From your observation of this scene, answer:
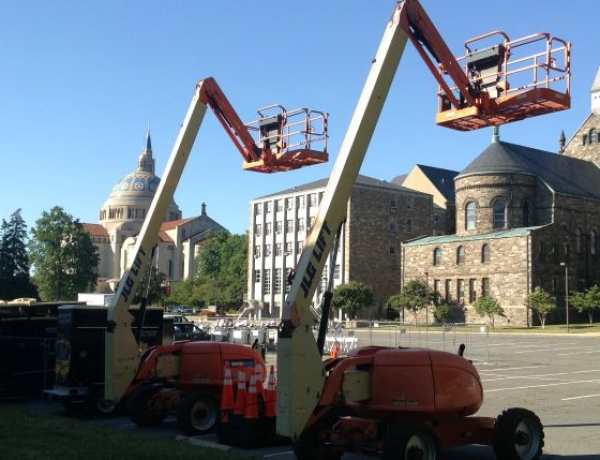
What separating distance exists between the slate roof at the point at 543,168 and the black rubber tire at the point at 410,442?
73271mm

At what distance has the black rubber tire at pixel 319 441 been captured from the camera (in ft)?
28.9

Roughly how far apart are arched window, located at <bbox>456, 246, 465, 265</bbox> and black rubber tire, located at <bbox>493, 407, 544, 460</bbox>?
229 feet

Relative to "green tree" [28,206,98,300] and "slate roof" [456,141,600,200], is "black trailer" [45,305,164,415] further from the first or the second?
"green tree" [28,206,98,300]

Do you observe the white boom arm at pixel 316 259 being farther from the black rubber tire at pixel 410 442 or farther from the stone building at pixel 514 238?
the stone building at pixel 514 238

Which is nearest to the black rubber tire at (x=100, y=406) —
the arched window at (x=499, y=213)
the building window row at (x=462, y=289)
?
the building window row at (x=462, y=289)

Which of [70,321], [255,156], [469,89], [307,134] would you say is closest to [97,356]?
[70,321]

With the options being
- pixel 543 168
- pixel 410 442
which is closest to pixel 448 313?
pixel 543 168

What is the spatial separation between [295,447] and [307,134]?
6.16m

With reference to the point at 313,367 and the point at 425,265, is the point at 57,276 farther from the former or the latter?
the point at 313,367

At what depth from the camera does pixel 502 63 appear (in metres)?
10.7

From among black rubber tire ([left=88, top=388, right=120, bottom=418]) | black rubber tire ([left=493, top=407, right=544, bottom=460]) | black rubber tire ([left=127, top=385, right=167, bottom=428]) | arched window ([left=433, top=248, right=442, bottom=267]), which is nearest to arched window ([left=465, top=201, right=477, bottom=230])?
arched window ([left=433, top=248, right=442, bottom=267])

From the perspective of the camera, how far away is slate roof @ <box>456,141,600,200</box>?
7984cm

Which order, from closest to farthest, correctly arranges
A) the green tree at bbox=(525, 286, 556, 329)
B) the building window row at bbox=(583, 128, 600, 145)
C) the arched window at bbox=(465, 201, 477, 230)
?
the green tree at bbox=(525, 286, 556, 329) < the arched window at bbox=(465, 201, 477, 230) < the building window row at bbox=(583, 128, 600, 145)

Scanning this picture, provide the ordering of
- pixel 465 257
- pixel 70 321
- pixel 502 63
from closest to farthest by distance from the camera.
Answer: pixel 502 63, pixel 70 321, pixel 465 257
